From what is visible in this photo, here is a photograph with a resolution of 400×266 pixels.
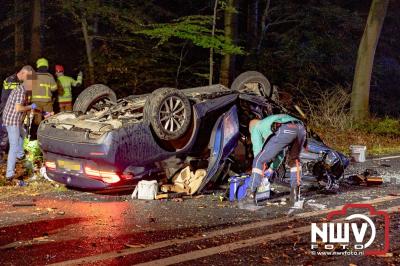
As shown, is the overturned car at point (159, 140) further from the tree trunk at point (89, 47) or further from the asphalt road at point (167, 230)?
the tree trunk at point (89, 47)

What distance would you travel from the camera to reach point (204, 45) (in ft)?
45.1

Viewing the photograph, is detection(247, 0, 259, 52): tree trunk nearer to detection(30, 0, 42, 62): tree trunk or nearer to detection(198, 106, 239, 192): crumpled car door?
detection(30, 0, 42, 62): tree trunk

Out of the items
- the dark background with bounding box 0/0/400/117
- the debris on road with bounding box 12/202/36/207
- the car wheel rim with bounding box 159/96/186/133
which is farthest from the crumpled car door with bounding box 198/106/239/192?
the dark background with bounding box 0/0/400/117

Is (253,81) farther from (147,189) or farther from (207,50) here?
(207,50)

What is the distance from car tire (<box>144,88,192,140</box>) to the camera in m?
6.75

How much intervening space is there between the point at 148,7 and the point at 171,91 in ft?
37.2

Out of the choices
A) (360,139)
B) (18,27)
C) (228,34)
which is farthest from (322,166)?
(18,27)

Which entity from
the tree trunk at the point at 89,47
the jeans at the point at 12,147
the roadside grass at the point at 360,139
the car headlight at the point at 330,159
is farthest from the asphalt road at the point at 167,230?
the tree trunk at the point at 89,47

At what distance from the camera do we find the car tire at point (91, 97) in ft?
26.3

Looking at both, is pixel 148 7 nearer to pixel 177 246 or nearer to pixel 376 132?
pixel 376 132

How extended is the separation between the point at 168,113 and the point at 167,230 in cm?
177

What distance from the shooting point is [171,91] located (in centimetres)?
691

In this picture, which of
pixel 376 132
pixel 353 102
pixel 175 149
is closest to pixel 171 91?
pixel 175 149

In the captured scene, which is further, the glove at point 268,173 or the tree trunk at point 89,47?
the tree trunk at point 89,47
